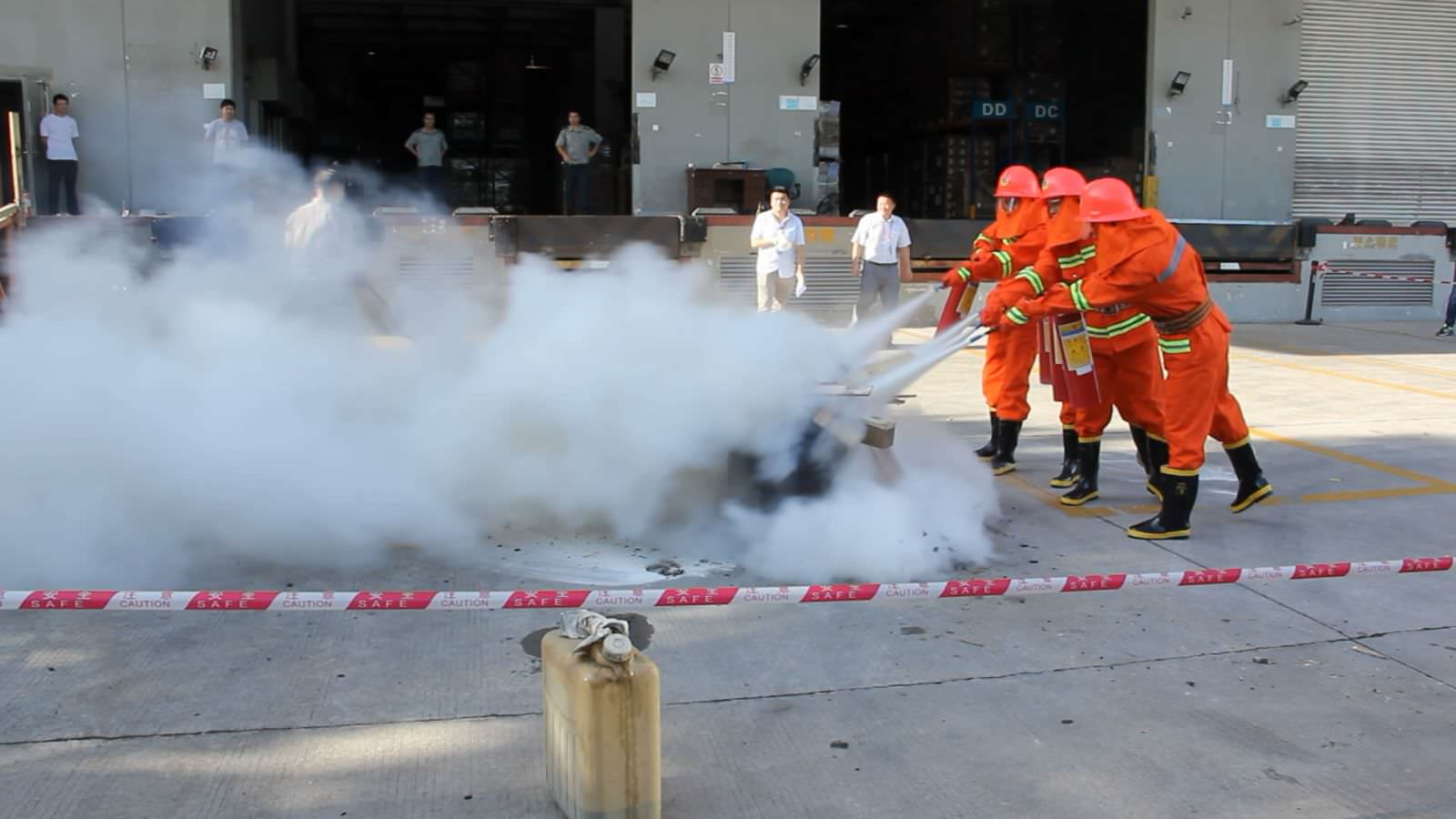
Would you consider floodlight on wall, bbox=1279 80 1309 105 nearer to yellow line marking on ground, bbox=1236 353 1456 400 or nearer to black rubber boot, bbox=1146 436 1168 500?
yellow line marking on ground, bbox=1236 353 1456 400

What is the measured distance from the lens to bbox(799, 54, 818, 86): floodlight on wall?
55.9 ft

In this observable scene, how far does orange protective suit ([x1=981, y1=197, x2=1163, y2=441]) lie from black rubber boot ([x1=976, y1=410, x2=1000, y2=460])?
0.59 metres

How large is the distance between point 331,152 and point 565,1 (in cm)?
830

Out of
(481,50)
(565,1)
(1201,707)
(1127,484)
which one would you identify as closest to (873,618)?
(1201,707)

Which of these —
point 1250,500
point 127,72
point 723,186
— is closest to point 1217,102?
point 723,186

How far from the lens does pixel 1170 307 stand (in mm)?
5535

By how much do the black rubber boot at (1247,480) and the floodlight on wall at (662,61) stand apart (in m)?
11.9

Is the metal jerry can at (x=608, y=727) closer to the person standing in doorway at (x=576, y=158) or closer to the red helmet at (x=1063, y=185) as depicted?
the red helmet at (x=1063, y=185)

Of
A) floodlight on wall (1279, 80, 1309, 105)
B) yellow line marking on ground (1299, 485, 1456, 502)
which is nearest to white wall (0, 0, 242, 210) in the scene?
yellow line marking on ground (1299, 485, 1456, 502)

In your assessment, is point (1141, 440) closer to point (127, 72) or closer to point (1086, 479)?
point (1086, 479)

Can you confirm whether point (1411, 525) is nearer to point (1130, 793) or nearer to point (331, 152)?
point (1130, 793)

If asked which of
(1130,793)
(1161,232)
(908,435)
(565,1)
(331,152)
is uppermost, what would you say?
(565,1)

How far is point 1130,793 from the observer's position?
10.7 feet

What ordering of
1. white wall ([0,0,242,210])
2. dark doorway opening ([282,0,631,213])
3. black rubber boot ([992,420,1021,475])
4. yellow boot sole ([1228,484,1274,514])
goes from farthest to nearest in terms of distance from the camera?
dark doorway opening ([282,0,631,213])
white wall ([0,0,242,210])
black rubber boot ([992,420,1021,475])
yellow boot sole ([1228,484,1274,514])
